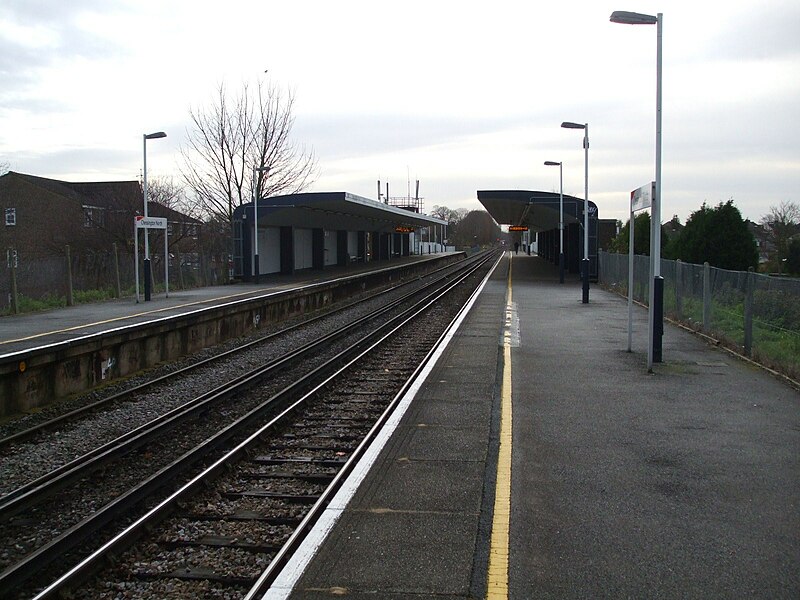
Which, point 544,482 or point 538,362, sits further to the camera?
point 538,362

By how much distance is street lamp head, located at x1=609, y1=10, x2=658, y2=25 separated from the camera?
11780 millimetres

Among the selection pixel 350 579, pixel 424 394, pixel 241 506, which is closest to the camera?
pixel 350 579

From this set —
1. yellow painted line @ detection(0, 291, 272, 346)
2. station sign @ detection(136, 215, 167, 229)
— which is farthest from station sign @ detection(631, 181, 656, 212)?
station sign @ detection(136, 215, 167, 229)

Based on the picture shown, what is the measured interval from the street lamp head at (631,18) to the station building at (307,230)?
74.4 feet

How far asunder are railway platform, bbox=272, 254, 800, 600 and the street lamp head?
544 centimetres

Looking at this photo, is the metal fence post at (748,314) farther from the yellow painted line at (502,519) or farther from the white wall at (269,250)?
the white wall at (269,250)

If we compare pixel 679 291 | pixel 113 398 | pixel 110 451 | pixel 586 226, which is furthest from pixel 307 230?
pixel 110 451

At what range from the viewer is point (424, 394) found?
9734 mm

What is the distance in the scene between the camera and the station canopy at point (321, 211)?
34500 millimetres

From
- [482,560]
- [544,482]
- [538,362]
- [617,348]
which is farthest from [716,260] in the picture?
[482,560]

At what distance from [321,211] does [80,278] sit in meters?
15.7

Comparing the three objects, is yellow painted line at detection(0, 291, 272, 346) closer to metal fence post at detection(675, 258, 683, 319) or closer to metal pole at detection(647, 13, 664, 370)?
metal pole at detection(647, 13, 664, 370)

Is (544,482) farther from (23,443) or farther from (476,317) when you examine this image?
(476,317)

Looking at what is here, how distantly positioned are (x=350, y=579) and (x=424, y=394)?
543 centimetres
